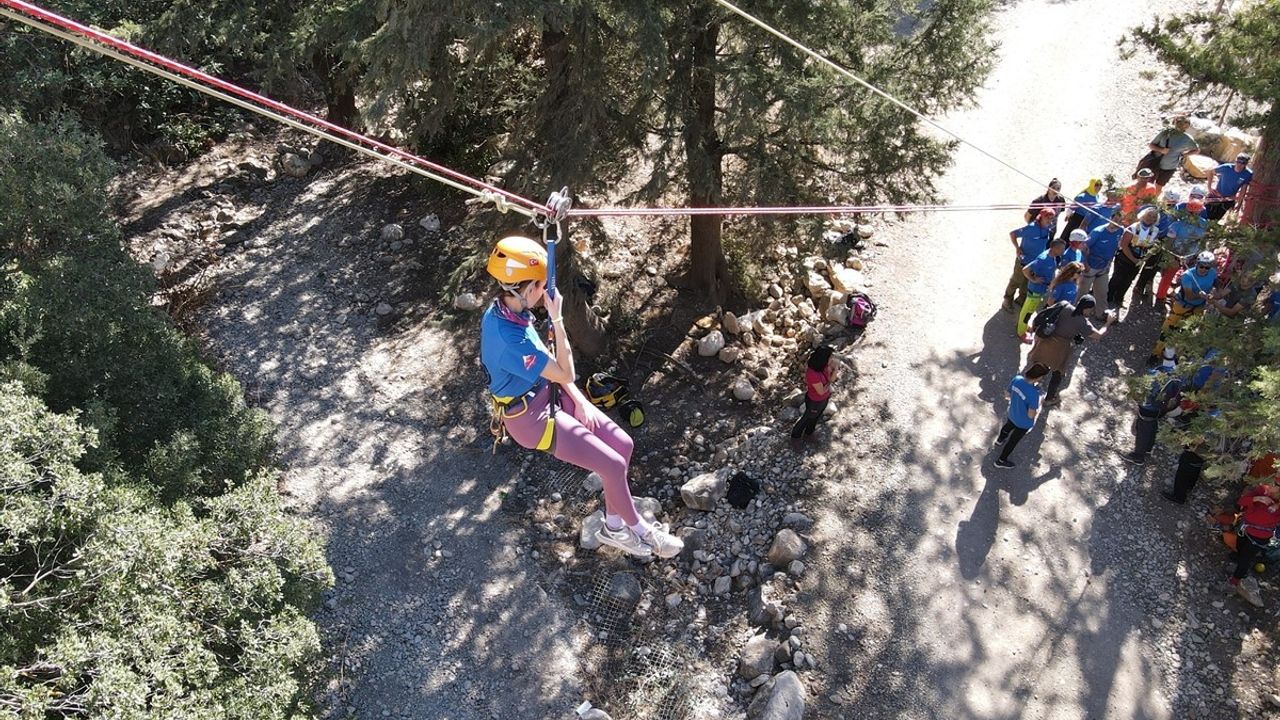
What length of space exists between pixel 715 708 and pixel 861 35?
20.4 ft

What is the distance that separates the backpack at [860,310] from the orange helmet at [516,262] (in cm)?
536

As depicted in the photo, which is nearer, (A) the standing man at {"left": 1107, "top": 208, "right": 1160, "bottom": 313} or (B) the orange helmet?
(B) the orange helmet

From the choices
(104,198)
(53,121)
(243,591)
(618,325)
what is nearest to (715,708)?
(243,591)

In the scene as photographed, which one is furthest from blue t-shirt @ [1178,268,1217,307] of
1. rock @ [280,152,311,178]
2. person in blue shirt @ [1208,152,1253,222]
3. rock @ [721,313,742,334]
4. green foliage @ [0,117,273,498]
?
rock @ [280,152,311,178]

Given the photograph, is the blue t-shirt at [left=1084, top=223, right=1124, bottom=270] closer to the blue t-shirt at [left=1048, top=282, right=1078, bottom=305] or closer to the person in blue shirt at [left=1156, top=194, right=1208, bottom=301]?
the person in blue shirt at [left=1156, top=194, right=1208, bottom=301]

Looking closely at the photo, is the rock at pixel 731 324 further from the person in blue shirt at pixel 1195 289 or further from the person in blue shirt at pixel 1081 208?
the person in blue shirt at pixel 1195 289

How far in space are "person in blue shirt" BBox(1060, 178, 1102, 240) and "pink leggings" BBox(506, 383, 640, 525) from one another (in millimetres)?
5930

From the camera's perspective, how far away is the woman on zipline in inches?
209

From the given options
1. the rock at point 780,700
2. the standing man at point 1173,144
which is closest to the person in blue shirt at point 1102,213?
the standing man at point 1173,144

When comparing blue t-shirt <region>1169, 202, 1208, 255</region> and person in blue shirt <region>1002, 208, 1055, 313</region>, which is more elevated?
blue t-shirt <region>1169, 202, 1208, 255</region>

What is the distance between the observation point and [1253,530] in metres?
7.04

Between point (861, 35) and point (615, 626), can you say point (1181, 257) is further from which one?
point (615, 626)

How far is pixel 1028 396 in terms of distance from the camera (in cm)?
768

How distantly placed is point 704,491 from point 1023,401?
310cm
